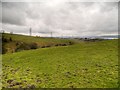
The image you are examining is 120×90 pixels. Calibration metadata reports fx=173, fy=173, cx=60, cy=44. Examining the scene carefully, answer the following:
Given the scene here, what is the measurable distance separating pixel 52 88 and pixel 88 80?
441 centimetres

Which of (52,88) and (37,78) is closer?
(52,88)

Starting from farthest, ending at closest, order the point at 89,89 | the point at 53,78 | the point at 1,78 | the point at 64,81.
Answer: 1. the point at 1,78
2. the point at 53,78
3. the point at 64,81
4. the point at 89,89

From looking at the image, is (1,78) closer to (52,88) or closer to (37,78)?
(37,78)

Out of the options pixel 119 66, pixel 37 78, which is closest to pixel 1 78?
pixel 37 78

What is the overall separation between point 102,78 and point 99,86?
2574 mm

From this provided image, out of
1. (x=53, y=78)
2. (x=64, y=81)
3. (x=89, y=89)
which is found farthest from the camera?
(x=53, y=78)

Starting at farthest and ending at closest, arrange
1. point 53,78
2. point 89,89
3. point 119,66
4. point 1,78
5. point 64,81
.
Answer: point 119,66 → point 1,78 → point 53,78 → point 64,81 → point 89,89

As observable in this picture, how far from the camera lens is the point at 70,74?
21891mm

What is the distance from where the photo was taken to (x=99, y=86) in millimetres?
17406

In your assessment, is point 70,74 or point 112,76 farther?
point 70,74

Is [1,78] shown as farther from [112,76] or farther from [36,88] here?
[112,76]

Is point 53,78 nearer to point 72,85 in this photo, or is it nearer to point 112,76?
point 72,85

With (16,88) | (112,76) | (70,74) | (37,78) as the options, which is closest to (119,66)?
(112,76)

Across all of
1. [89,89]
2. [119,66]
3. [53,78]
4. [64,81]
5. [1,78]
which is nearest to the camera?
[89,89]
